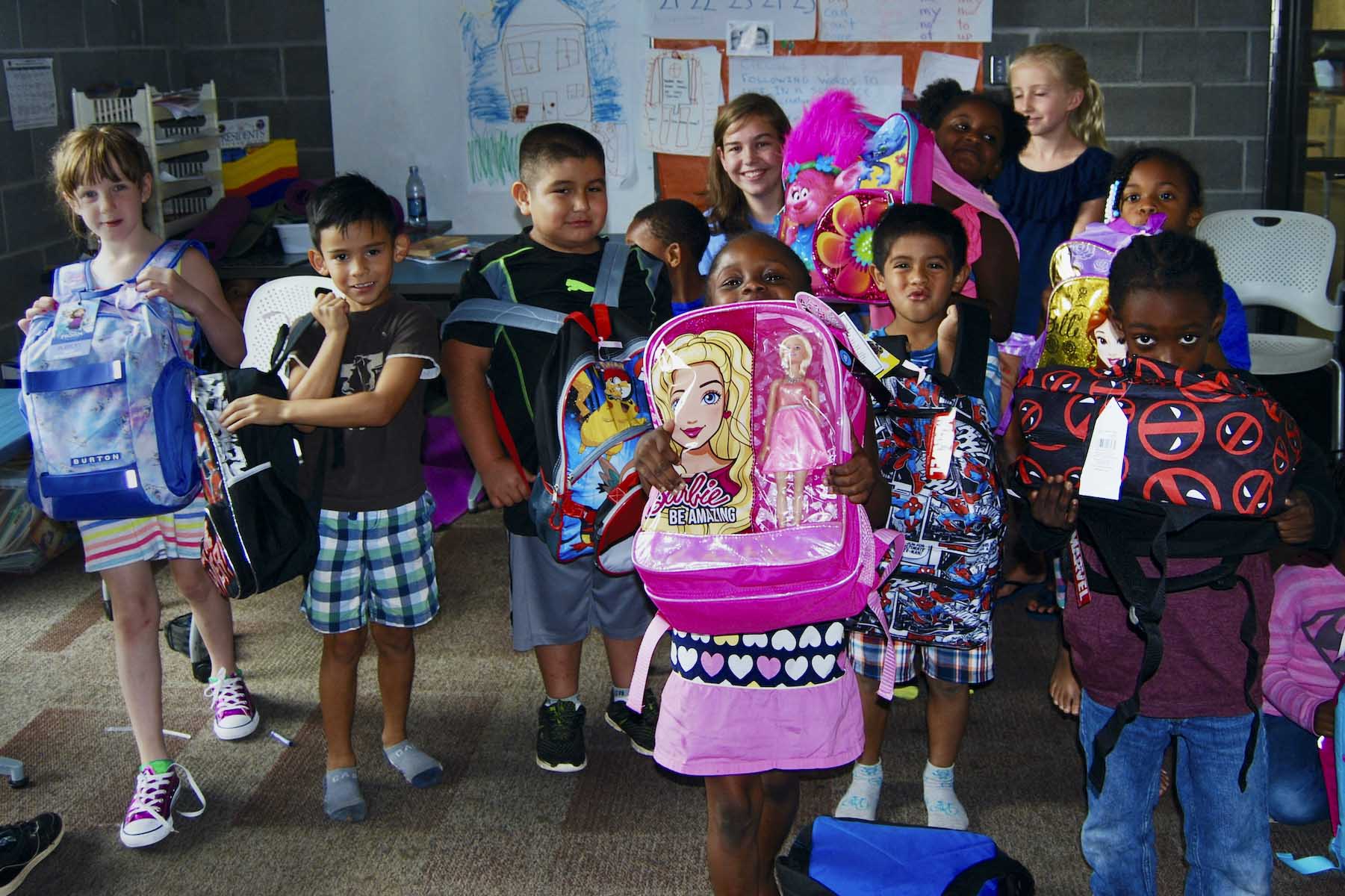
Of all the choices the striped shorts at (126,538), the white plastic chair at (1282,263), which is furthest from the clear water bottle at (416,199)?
the white plastic chair at (1282,263)

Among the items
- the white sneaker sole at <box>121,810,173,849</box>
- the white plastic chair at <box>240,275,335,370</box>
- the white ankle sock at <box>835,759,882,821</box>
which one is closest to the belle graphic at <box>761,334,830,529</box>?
the white ankle sock at <box>835,759,882,821</box>

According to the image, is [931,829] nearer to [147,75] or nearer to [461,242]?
[461,242]

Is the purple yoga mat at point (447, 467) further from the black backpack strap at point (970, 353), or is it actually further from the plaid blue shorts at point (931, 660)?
the black backpack strap at point (970, 353)

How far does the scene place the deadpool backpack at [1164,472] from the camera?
169cm

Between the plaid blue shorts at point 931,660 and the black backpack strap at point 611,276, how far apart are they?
792mm

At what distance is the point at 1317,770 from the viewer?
2.47 meters

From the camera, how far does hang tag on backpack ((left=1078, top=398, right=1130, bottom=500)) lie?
5.70ft

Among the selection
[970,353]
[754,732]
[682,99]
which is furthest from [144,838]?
[682,99]

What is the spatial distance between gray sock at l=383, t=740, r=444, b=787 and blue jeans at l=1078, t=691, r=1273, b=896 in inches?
53.8

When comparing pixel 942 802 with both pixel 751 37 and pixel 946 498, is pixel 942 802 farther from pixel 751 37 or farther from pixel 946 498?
pixel 751 37

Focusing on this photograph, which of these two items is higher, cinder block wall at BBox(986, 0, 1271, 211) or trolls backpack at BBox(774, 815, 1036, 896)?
cinder block wall at BBox(986, 0, 1271, 211)

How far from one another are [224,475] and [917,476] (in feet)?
4.22

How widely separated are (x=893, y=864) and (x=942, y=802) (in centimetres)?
50

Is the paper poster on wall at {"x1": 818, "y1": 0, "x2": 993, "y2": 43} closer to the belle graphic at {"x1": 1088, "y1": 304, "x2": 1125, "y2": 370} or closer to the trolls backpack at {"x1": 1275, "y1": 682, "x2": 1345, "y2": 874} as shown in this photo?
the belle graphic at {"x1": 1088, "y1": 304, "x2": 1125, "y2": 370}
